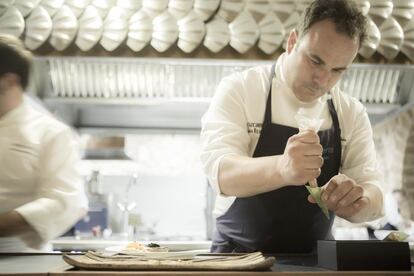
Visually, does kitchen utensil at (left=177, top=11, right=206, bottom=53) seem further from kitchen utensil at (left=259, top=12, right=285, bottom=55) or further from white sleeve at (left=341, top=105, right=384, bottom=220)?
white sleeve at (left=341, top=105, right=384, bottom=220)

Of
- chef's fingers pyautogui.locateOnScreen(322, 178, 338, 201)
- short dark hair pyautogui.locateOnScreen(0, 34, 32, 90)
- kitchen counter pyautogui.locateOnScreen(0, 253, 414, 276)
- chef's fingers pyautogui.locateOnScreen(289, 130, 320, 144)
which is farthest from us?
short dark hair pyautogui.locateOnScreen(0, 34, 32, 90)

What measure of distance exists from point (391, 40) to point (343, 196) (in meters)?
1.74

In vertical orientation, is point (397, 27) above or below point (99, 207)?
above

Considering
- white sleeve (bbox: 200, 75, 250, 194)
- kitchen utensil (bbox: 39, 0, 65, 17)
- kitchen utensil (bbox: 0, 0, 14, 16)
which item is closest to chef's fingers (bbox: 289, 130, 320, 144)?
white sleeve (bbox: 200, 75, 250, 194)

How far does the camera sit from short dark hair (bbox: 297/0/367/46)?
1.73 metres

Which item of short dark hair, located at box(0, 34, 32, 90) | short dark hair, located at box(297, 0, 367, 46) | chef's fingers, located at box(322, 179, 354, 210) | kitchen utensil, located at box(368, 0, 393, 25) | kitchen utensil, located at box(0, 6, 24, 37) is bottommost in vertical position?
chef's fingers, located at box(322, 179, 354, 210)

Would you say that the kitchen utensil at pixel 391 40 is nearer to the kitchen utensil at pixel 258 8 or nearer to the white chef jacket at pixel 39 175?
the kitchen utensil at pixel 258 8

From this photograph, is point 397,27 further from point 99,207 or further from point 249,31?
point 99,207

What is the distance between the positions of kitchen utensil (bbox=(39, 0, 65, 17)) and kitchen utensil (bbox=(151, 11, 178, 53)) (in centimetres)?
60

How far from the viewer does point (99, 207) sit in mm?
4520

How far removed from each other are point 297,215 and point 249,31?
138 cm

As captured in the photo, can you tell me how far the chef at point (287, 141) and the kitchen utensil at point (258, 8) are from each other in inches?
38.4

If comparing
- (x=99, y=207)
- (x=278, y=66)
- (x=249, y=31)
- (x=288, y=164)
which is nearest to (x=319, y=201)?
(x=288, y=164)

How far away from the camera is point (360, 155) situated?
198cm
